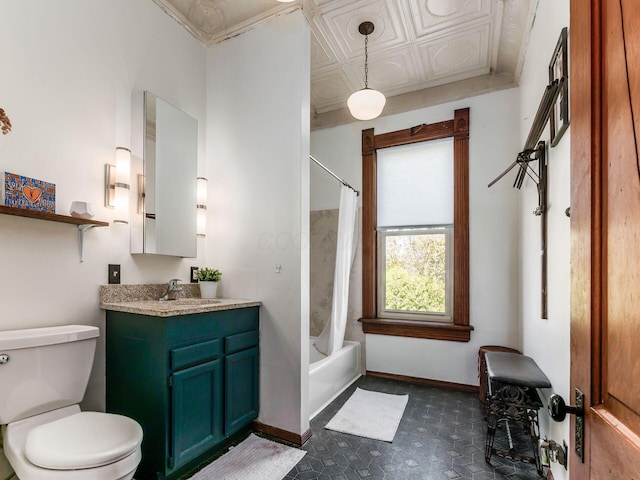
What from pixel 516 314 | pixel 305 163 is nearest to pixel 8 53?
pixel 305 163

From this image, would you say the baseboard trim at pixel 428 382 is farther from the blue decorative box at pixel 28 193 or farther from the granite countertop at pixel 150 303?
the blue decorative box at pixel 28 193

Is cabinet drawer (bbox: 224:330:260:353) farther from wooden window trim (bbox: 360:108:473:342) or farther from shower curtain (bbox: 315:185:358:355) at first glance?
wooden window trim (bbox: 360:108:473:342)

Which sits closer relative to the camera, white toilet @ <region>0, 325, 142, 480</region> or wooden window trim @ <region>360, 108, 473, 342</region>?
white toilet @ <region>0, 325, 142, 480</region>

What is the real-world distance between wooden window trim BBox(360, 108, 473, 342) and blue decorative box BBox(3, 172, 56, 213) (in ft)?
9.16

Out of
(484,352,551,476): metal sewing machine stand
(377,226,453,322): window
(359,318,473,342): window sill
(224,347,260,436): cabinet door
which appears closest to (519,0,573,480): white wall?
(484,352,551,476): metal sewing machine stand

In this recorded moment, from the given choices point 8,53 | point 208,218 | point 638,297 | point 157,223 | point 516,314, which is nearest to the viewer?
point 638,297

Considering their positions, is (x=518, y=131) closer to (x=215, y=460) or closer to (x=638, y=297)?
(x=638, y=297)

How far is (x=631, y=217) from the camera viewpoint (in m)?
0.54

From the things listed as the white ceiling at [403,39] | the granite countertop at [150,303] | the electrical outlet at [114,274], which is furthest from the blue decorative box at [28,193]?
the white ceiling at [403,39]

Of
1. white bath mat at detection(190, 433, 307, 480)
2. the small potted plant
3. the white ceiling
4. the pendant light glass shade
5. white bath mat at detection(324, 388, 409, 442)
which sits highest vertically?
the white ceiling

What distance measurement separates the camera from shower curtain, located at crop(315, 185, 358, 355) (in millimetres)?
3332

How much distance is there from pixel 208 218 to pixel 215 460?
168 cm

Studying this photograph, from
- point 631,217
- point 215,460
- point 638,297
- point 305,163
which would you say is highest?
point 305,163

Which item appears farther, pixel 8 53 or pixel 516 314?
pixel 516 314
